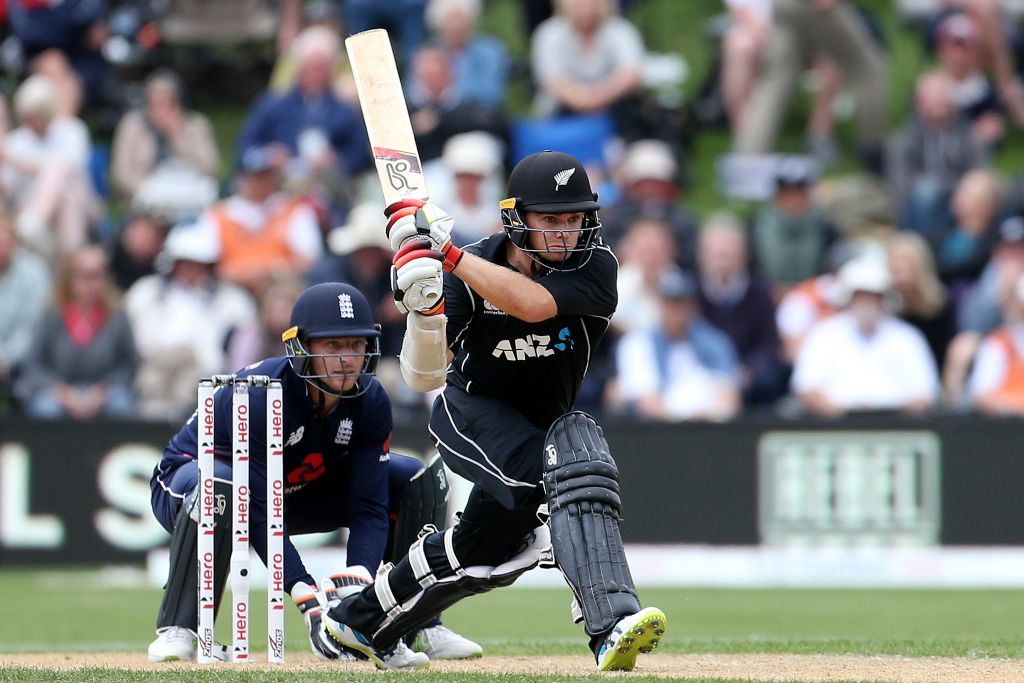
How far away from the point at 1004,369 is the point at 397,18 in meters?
6.87

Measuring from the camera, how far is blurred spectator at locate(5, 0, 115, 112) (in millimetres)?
14664

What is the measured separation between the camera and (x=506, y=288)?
5.42 meters

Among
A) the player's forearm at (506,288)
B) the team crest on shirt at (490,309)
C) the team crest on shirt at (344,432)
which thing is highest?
the player's forearm at (506,288)

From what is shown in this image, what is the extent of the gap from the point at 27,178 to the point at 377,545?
8.21 metres

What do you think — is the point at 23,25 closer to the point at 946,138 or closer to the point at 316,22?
the point at 316,22

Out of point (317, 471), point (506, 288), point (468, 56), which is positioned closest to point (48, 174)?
point (468, 56)

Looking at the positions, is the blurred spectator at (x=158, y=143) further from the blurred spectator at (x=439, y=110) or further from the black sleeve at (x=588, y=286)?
the black sleeve at (x=588, y=286)

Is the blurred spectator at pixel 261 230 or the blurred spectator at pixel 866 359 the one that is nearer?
the blurred spectator at pixel 866 359

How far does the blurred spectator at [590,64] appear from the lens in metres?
13.9

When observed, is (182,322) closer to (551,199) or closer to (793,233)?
(793,233)

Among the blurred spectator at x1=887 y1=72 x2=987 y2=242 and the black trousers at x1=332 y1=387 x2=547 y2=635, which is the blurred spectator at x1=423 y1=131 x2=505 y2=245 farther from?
the black trousers at x1=332 y1=387 x2=547 y2=635

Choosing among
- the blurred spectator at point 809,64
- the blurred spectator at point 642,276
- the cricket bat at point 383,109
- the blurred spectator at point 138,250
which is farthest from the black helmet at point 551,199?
the blurred spectator at point 809,64

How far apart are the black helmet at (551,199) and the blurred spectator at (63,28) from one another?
401 inches

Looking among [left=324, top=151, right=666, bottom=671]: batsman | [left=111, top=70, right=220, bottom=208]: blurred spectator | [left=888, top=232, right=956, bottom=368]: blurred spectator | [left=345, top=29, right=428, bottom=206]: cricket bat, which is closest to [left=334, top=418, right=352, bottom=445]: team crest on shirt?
[left=324, top=151, right=666, bottom=671]: batsman
